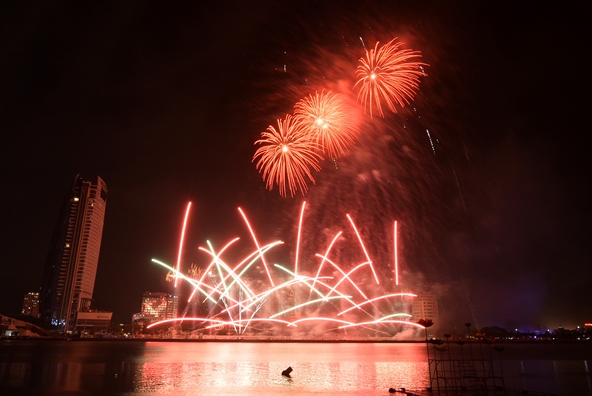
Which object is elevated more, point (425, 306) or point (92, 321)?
point (425, 306)

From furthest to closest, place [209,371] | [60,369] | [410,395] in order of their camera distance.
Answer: [60,369], [209,371], [410,395]

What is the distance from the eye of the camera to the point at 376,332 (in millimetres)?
132750

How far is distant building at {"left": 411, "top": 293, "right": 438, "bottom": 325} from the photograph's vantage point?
151 m

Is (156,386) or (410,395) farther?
(156,386)

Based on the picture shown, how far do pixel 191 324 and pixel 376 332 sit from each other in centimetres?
7084

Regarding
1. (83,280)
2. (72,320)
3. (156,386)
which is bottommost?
(156,386)

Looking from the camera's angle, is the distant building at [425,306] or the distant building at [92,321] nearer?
the distant building at [425,306]

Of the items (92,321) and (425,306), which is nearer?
(425,306)

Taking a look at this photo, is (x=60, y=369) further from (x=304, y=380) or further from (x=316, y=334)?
(x=316, y=334)

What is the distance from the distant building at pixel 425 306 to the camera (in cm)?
15062

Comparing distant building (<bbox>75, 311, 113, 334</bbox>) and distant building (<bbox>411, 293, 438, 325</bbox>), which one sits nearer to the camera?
distant building (<bbox>411, 293, 438, 325</bbox>)

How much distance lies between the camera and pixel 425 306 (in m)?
152

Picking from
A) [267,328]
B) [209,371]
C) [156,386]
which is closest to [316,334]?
[267,328]

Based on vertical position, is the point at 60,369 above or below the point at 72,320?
below
